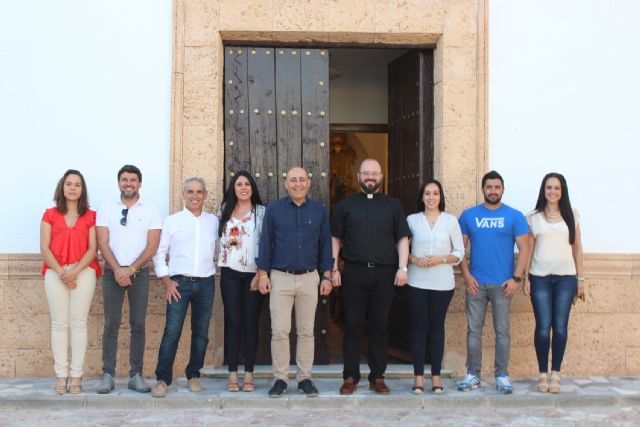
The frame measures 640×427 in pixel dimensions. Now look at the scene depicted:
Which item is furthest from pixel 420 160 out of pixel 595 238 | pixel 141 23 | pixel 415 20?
pixel 141 23

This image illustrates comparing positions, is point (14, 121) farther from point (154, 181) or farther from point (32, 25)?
point (154, 181)

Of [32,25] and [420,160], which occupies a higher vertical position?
[32,25]

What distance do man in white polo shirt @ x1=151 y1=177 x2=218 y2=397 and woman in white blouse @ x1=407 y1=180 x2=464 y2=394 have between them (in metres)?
1.57

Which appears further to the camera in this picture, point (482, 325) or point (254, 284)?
point (482, 325)

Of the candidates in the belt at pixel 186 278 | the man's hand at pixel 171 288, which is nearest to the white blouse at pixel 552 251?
the belt at pixel 186 278

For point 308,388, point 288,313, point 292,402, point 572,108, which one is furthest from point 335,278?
point 572,108

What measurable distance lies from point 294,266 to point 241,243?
46 centimetres

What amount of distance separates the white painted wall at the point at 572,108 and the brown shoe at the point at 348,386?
6.95 feet

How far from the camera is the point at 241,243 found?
5.76 metres

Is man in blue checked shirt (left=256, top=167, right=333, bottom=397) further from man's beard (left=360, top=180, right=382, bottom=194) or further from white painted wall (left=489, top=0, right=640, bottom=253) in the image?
white painted wall (left=489, top=0, right=640, bottom=253)

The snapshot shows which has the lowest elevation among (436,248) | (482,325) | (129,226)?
(482,325)

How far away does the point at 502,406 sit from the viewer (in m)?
5.67

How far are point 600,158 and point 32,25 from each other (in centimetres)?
500

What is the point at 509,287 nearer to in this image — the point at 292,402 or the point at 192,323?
the point at 292,402
